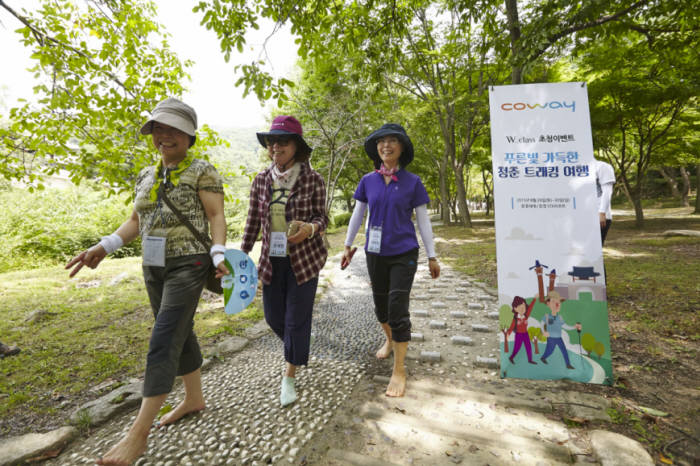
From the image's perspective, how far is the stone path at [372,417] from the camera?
5.76 ft

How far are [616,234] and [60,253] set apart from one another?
62.7 feet

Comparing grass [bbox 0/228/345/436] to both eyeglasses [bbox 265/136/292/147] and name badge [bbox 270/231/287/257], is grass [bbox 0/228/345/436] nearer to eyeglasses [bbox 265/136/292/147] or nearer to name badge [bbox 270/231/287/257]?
name badge [bbox 270/231/287/257]

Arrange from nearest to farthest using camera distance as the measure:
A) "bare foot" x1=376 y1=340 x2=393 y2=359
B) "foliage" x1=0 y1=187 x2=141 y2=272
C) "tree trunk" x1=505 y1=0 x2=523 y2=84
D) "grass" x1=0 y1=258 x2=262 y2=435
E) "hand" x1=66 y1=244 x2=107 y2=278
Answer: "hand" x1=66 y1=244 x2=107 y2=278 → "grass" x1=0 y1=258 x2=262 y2=435 → "bare foot" x1=376 y1=340 x2=393 y2=359 → "tree trunk" x1=505 y1=0 x2=523 y2=84 → "foliage" x1=0 y1=187 x2=141 y2=272

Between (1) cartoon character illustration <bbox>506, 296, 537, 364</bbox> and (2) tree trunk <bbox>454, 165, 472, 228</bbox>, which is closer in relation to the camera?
(1) cartoon character illustration <bbox>506, 296, 537, 364</bbox>

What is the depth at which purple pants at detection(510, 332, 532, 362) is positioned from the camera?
2451 millimetres

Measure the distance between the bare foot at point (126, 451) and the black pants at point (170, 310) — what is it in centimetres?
23

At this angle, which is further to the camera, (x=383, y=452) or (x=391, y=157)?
(x=391, y=157)

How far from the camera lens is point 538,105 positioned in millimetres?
2504

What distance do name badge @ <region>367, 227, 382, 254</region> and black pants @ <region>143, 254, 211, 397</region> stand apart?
4.11 ft

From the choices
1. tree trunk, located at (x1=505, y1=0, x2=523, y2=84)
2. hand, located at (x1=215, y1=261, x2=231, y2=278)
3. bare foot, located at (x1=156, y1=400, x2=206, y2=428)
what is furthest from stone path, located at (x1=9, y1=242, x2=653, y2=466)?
tree trunk, located at (x1=505, y1=0, x2=523, y2=84)

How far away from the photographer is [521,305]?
2.46m

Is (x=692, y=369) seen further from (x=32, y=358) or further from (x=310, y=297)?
(x=32, y=358)

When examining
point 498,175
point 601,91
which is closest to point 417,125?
point 601,91

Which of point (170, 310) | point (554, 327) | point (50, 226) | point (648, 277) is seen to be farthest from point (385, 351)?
point (50, 226)
